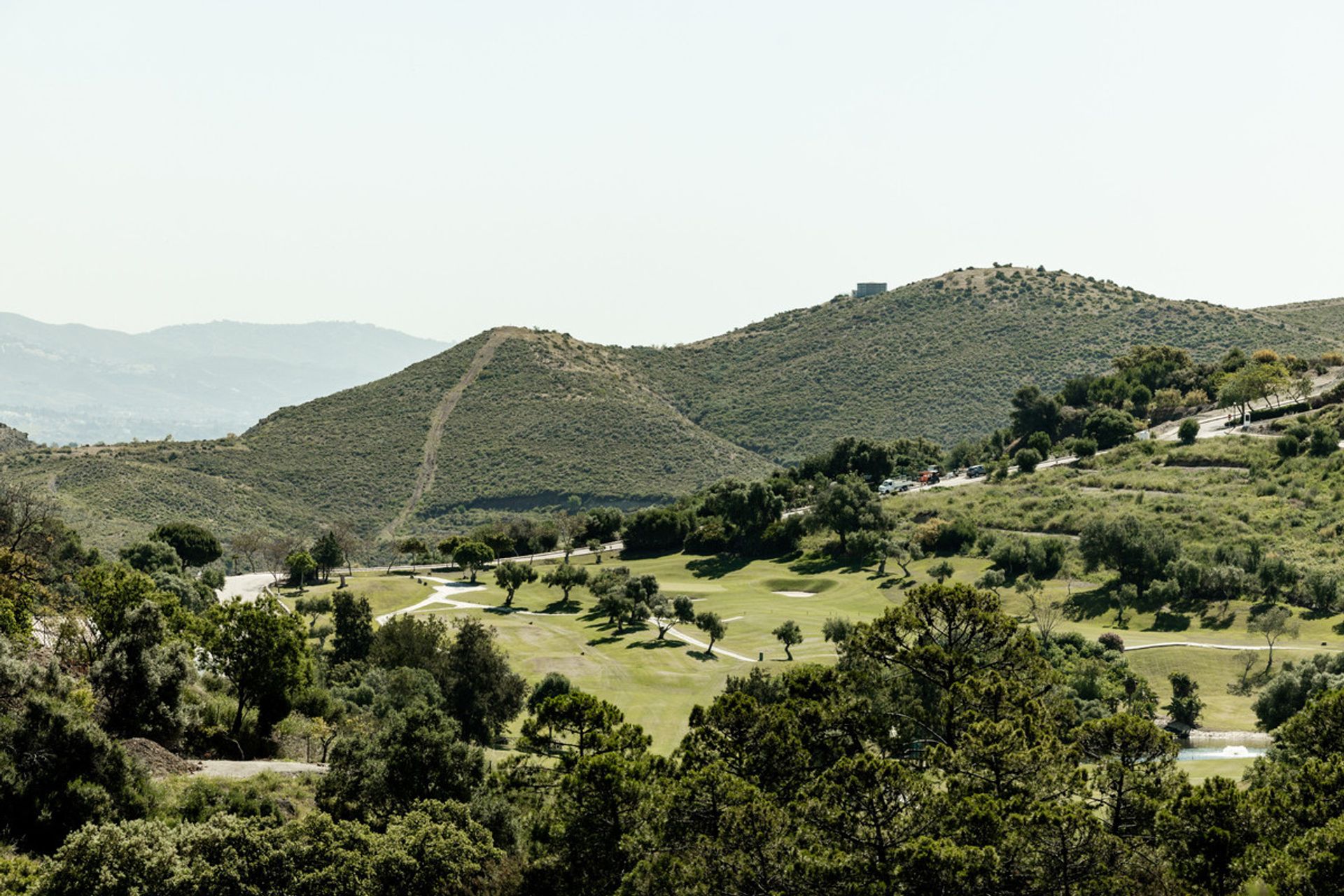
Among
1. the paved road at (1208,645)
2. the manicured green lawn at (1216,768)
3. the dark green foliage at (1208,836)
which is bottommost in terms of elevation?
→ the manicured green lawn at (1216,768)

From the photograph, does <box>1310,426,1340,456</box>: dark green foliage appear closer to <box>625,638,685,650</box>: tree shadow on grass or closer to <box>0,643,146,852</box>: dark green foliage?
<box>625,638,685,650</box>: tree shadow on grass

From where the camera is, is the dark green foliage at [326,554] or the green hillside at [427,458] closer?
the dark green foliage at [326,554]

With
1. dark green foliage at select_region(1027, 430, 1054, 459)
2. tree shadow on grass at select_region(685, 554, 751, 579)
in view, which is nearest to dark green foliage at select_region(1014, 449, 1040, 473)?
dark green foliage at select_region(1027, 430, 1054, 459)

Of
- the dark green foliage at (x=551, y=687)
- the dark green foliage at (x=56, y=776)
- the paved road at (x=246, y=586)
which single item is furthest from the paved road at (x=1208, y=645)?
the paved road at (x=246, y=586)

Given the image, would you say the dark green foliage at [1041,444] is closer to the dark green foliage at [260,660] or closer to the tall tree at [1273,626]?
the tall tree at [1273,626]

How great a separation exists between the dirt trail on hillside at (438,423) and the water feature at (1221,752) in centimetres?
9674

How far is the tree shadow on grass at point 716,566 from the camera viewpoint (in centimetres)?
8669

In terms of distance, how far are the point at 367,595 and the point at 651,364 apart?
116m

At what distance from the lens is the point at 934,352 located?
6732 inches

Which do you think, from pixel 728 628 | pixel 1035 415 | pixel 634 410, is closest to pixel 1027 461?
pixel 1035 415

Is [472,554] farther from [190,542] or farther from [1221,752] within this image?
[1221,752]

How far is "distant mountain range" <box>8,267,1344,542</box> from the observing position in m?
131

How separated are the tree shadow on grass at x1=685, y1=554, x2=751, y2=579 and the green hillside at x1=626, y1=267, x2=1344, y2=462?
61654 mm

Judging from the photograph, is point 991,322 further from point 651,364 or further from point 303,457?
point 303,457
